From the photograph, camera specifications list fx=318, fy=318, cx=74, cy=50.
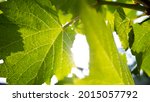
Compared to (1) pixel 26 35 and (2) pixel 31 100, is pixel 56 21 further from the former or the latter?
(2) pixel 31 100

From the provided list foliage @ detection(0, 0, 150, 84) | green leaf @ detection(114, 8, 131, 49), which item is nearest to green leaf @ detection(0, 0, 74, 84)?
foliage @ detection(0, 0, 150, 84)

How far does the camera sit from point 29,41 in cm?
109

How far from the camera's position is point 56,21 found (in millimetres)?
1166

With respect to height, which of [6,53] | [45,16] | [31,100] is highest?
[45,16]

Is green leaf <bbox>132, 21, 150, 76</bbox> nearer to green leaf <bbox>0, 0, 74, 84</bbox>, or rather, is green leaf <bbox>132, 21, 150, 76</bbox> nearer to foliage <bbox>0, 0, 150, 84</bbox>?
foliage <bbox>0, 0, 150, 84</bbox>

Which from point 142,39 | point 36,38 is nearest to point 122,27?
point 142,39

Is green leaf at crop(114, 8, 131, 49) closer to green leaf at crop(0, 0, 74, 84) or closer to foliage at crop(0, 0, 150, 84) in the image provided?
foliage at crop(0, 0, 150, 84)

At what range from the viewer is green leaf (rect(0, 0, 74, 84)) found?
1.09m

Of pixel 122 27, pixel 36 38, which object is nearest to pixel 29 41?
pixel 36 38

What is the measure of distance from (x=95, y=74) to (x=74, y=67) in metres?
0.94

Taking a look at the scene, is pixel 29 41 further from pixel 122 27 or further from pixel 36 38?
pixel 122 27

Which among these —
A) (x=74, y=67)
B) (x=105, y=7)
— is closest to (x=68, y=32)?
(x=74, y=67)

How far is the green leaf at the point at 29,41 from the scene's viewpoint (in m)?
1.09

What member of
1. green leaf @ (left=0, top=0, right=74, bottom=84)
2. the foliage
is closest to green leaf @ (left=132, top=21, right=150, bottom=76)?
the foliage
